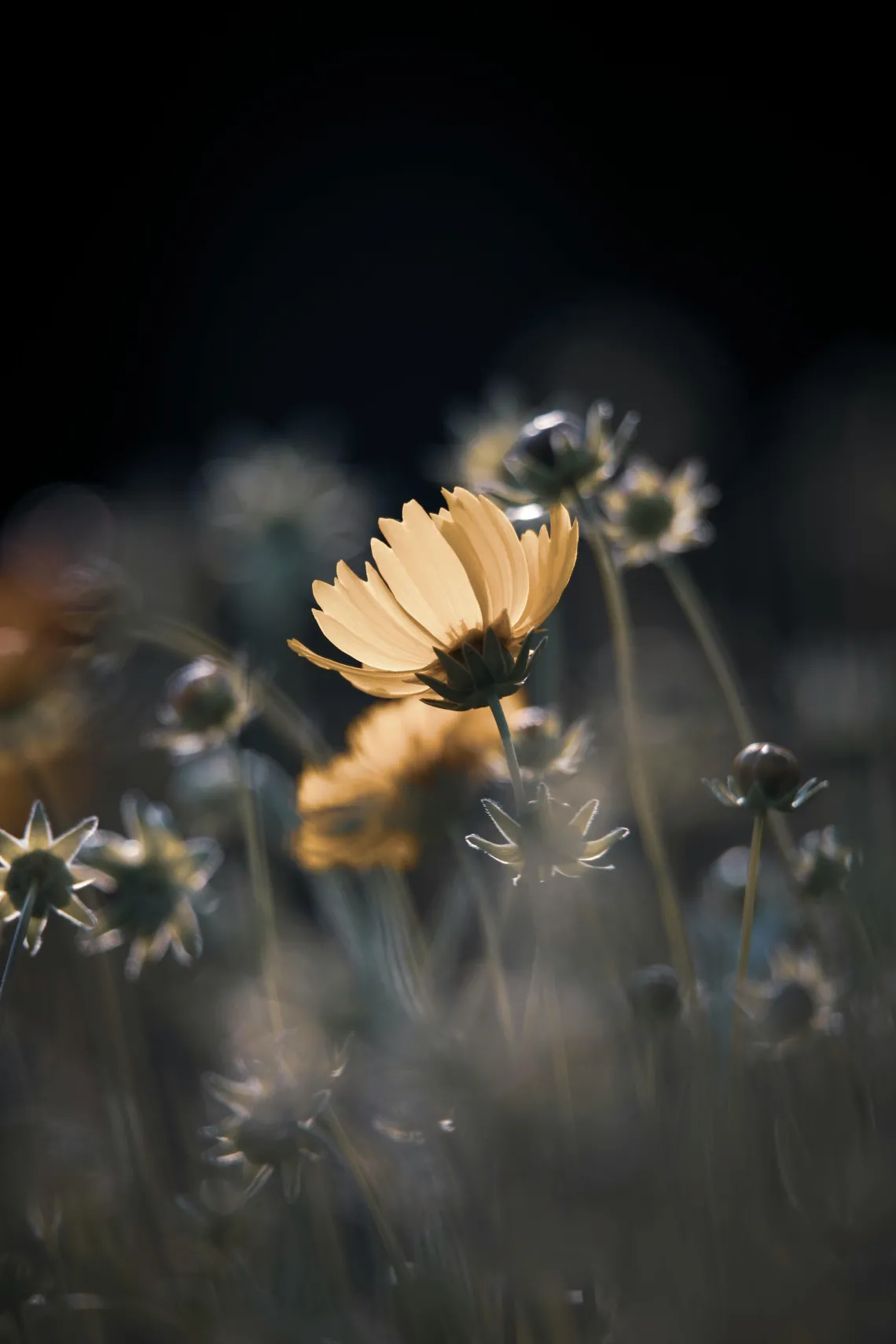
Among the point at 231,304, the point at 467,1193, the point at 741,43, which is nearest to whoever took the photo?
the point at 467,1193

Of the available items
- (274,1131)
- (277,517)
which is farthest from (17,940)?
(277,517)

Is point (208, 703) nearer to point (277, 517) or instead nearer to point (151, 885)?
point (151, 885)

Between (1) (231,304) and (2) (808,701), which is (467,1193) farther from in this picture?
(1) (231,304)

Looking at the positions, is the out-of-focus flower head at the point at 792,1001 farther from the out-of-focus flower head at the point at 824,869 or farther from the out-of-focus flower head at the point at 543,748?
the out-of-focus flower head at the point at 543,748

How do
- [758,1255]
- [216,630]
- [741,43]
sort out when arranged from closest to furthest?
[758,1255] → [216,630] → [741,43]

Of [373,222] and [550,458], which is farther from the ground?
[373,222]

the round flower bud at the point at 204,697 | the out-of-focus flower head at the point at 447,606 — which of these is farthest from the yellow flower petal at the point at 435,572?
the round flower bud at the point at 204,697

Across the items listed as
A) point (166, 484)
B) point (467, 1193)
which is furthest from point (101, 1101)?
point (166, 484)
